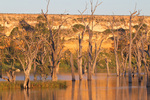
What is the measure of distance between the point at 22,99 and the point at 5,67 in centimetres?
3674

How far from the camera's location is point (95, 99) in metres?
30.0

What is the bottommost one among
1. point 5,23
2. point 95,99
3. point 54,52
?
point 95,99

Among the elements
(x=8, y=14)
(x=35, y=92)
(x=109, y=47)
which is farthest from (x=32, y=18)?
(x=35, y=92)

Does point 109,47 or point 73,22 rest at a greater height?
point 73,22

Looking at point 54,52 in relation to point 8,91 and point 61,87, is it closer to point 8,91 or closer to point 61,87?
point 61,87

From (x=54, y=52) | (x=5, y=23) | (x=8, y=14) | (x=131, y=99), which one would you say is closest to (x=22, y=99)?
(x=131, y=99)

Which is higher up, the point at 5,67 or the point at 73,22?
the point at 73,22

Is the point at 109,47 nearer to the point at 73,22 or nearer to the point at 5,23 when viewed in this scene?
the point at 73,22

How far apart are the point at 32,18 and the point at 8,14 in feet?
33.0

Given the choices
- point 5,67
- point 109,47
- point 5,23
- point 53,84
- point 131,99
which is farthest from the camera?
point 5,23

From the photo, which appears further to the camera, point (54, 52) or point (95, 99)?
point (54, 52)

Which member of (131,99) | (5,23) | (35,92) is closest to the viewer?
(131,99)

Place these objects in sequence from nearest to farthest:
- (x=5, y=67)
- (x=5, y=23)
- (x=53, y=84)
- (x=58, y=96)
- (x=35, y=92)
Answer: (x=58, y=96), (x=35, y=92), (x=53, y=84), (x=5, y=67), (x=5, y=23)

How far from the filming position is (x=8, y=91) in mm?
35219
